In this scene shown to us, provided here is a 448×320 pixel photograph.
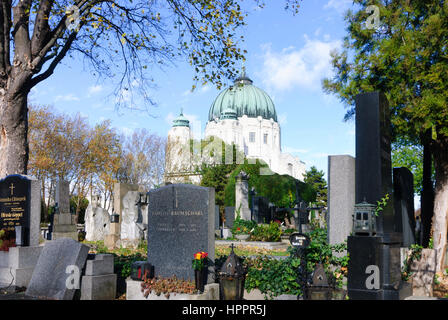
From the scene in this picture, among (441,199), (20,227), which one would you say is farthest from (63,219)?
(441,199)

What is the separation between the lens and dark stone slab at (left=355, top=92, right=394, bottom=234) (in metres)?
8.00

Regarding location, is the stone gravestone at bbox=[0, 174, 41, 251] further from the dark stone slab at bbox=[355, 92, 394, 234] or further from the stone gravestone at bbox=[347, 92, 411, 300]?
the dark stone slab at bbox=[355, 92, 394, 234]

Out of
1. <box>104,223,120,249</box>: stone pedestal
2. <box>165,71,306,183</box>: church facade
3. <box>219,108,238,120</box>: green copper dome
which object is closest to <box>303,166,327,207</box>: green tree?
<box>165,71,306,183</box>: church facade

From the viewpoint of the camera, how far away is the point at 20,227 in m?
9.06

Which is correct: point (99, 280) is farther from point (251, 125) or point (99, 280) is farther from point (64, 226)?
point (251, 125)

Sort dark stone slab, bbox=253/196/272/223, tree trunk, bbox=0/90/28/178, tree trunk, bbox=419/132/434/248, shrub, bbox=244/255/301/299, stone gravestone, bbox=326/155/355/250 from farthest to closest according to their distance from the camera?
dark stone slab, bbox=253/196/272/223, tree trunk, bbox=419/132/434/248, tree trunk, bbox=0/90/28/178, stone gravestone, bbox=326/155/355/250, shrub, bbox=244/255/301/299

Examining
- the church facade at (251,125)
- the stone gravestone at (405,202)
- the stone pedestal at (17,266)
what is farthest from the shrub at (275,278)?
the church facade at (251,125)

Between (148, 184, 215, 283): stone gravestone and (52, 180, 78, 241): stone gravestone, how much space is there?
1143cm

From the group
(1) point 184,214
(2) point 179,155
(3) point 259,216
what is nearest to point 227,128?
(2) point 179,155

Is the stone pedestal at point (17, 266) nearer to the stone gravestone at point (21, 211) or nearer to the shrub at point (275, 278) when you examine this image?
the stone gravestone at point (21, 211)

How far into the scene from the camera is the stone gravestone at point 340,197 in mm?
9422

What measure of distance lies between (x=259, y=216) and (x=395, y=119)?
14.6 m

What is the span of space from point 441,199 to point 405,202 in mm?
2628

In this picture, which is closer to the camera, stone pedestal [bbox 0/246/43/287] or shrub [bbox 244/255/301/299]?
shrub [bbox 244/255/301/299]
